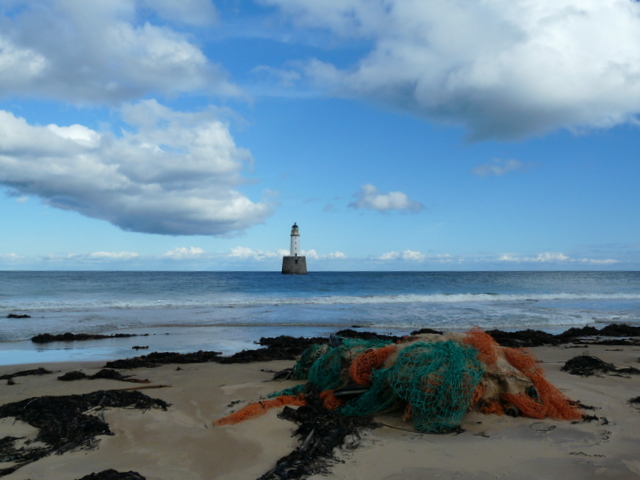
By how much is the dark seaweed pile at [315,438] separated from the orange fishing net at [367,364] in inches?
22.0

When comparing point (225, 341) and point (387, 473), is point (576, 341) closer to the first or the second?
point (225, 341)

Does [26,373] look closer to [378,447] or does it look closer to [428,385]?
[378,447]

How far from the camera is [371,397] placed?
5223 mm

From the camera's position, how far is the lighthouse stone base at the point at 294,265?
80750mm

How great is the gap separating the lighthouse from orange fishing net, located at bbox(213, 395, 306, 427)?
237 ft

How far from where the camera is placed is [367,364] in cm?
563

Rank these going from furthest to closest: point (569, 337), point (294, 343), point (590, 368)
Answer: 1. point (569, 337)
2. point (294, 343)
3. point (590, 368)

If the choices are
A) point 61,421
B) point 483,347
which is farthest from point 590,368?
point 61,421

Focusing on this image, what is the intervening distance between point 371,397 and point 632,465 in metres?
2.51

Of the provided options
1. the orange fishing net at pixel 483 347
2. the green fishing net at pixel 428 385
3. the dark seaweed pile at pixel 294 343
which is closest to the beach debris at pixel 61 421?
the green fishing net at pixel 428 385

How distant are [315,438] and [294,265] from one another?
76644 mm

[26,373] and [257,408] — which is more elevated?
[257,408]

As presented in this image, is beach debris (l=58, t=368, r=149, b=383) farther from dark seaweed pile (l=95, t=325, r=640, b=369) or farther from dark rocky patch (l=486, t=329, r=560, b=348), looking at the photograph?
dark rocky patch (l=486, t=329, r=560, b=348)

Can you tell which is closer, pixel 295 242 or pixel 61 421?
pixel 61 421
